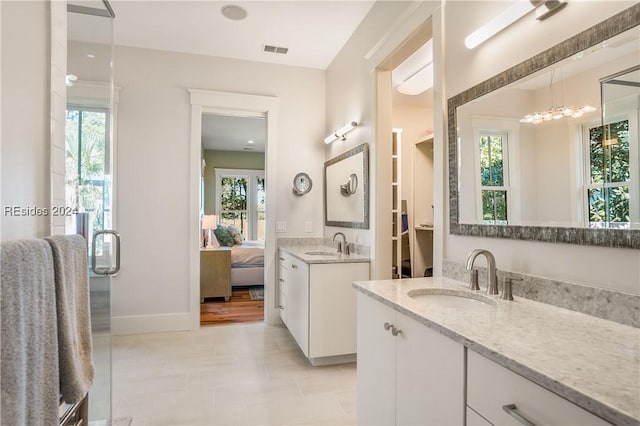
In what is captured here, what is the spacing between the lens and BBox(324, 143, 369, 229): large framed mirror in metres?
2.91

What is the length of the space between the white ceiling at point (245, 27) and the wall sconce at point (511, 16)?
1.51 m

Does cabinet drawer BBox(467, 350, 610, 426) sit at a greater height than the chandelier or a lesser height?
lesser

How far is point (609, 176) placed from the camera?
107 cm

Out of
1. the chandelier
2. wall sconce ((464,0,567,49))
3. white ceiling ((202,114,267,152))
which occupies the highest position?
white ceiling ((202,114,267,152))

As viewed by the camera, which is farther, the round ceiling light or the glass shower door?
the round ceiling light

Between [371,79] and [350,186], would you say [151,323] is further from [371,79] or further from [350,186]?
[371,79]

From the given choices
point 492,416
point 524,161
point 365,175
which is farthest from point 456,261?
point 365,175

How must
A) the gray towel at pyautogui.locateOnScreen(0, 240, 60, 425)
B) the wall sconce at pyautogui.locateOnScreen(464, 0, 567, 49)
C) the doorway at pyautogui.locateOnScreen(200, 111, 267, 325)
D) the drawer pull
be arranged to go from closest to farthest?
the drawer pull
the gray towel at pyautogui.locateOnScreen(0, 240, 60, 425)
the wall sconce at pyautogui.locateOnScreen(464, 0, 567, 49)
the doorway at pyautogui.locateOnScreen(200, 111, 267, 325)

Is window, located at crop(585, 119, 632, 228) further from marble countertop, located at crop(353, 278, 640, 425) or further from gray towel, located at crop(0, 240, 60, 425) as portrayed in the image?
gray towel, located at crop(0, 240, 60, 425)

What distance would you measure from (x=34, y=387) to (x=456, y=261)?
1725mm

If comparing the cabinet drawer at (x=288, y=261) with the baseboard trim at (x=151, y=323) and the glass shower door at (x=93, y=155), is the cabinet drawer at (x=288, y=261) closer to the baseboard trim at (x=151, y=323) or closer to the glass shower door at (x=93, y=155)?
the baseboard trim at (x=151, y=323)

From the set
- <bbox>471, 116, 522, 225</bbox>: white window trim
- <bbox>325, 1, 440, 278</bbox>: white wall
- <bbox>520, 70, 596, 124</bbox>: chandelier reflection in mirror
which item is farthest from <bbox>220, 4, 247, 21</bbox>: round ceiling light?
<bbox>520, 70, 596, 124</bbox>: chandelier reflection in mirror

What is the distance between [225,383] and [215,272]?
2.36 metres

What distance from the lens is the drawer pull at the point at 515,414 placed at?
75cm
